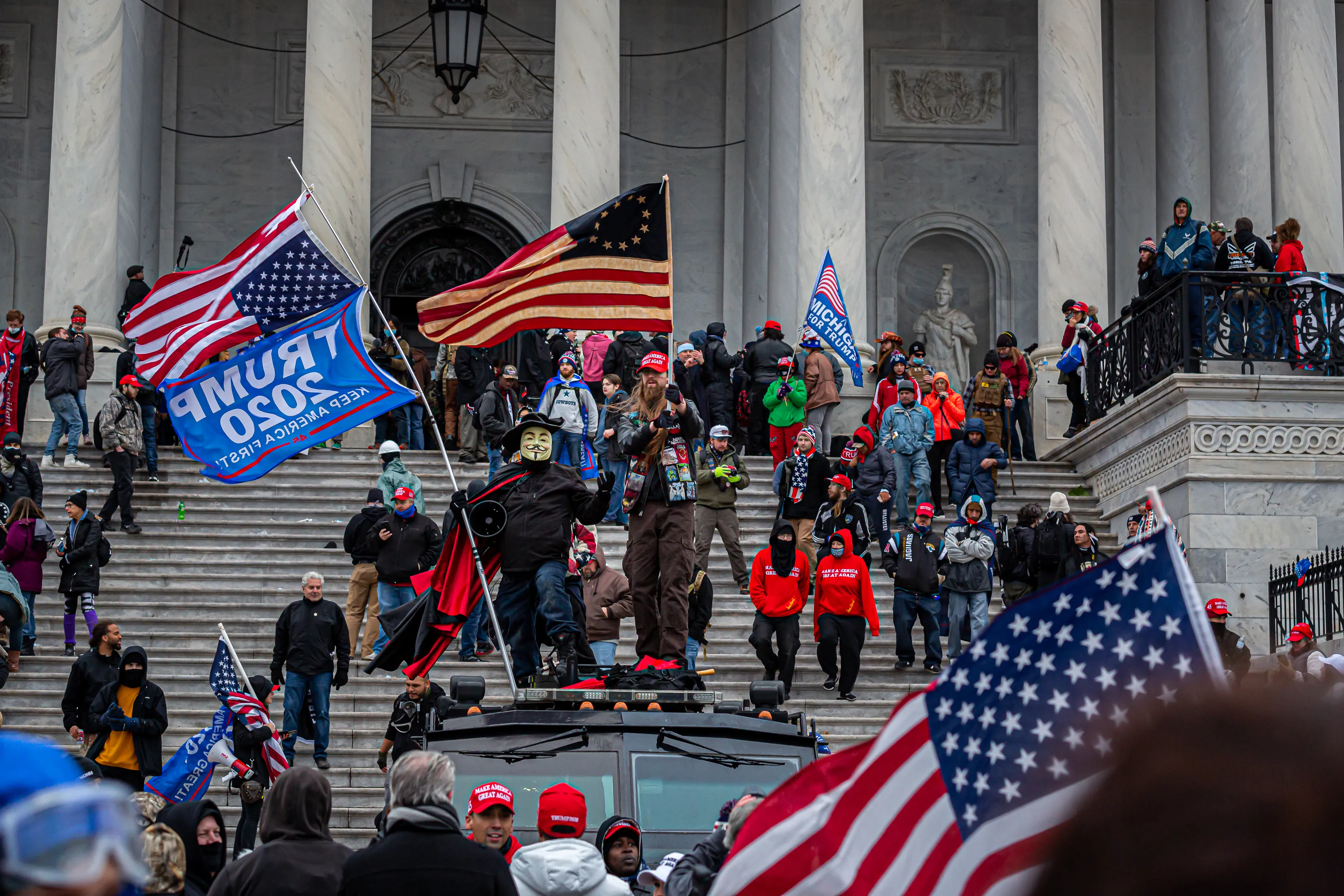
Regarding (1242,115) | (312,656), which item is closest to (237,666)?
(312,656)

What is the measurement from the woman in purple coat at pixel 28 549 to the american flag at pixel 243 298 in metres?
4.51

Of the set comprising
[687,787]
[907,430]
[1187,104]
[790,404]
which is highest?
[1187,104]

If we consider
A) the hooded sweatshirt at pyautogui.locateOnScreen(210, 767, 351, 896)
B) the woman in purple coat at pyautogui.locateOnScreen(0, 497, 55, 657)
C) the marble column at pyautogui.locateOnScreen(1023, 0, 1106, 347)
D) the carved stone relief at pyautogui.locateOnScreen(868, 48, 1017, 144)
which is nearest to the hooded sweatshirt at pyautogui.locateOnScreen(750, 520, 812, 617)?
the woman in purple coat at pyautogui.locateOnScreen(0, 497, 55, 657)

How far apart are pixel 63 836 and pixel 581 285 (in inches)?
518

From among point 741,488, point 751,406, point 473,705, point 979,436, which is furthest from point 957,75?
point 473,705

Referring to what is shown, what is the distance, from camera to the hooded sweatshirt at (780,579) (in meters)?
15.8

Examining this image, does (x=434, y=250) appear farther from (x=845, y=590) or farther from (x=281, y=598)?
(x=845, y=590)

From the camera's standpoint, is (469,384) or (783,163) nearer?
(469,384)

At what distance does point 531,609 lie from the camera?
1241 centimetres

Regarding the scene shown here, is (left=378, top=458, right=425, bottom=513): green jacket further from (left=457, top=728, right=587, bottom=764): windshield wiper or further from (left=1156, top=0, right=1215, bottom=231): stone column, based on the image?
(left=1156, top=0, right=1215, bottom=231): stone column

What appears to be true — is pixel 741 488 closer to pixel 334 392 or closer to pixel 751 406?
pixel 751 406

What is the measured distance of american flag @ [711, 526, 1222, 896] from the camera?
3535 mm

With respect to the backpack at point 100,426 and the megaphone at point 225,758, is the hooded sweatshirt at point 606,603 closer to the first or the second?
the megaphone at point 225,758

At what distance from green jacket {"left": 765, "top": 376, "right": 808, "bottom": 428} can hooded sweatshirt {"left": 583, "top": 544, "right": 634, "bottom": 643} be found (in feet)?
Result: 21.5
